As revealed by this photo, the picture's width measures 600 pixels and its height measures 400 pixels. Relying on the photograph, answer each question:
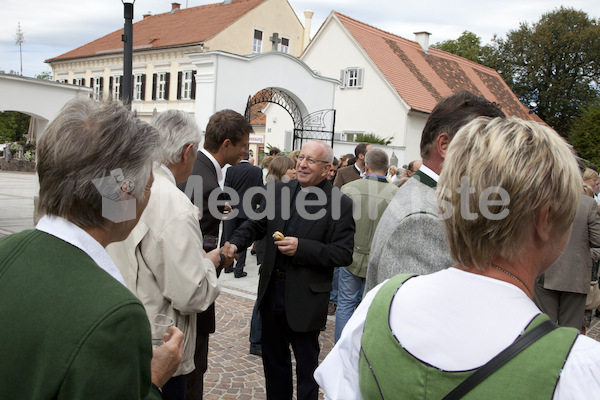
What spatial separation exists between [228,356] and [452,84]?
30865 mm

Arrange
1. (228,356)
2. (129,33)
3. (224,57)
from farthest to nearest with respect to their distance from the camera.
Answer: (224,57) → (129,33) → (228,356)

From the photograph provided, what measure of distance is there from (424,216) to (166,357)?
3.47 ft

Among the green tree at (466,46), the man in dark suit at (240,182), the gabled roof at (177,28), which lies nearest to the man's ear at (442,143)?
the man in dark suit at (240,182)

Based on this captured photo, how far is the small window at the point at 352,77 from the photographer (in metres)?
28.8

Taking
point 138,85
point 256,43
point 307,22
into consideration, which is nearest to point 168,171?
point 256,43

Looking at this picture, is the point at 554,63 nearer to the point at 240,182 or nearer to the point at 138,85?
the point at 138,85

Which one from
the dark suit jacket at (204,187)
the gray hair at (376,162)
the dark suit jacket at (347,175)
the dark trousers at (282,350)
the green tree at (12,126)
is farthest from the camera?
the green tree at (12,126)

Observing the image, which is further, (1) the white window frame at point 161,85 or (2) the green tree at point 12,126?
(2) the green tree at point 12,126

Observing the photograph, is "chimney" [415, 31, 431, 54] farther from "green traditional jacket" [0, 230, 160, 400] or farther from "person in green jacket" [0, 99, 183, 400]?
"green traditional jacket" [0, 230, 160, 400]

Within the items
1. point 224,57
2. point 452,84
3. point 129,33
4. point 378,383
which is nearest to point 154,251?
point 378,383

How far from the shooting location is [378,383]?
130 centimetres

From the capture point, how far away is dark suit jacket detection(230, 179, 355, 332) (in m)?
3.62

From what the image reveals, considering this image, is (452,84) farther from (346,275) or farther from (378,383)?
(378,383)

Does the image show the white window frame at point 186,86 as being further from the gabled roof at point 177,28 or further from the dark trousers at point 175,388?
the dark trousers at point 175,388
